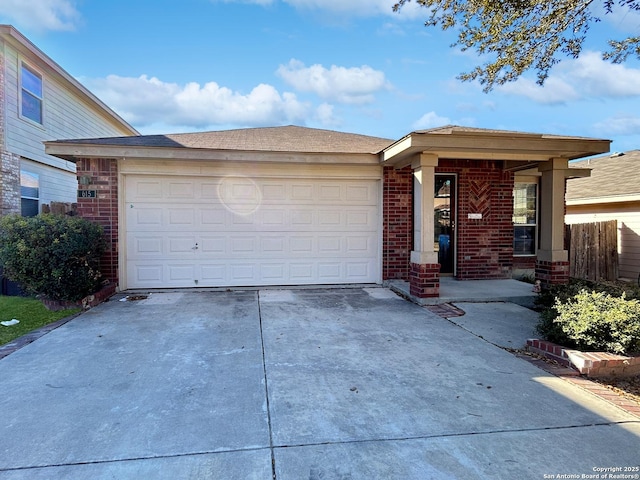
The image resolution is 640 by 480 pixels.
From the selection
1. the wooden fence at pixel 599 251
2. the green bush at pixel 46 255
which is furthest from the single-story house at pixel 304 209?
the wooden fence at pixel 599 251

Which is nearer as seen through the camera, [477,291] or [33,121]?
[477,291]

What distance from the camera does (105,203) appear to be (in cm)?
733

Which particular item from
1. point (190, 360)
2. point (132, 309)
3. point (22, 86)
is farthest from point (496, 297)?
point (22, 86)

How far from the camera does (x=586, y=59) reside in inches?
227

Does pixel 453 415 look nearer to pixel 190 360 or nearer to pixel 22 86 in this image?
pixel 190 360

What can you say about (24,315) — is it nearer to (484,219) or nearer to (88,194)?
(88,194)

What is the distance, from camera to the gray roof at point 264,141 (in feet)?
24.0

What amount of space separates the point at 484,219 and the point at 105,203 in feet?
26.4

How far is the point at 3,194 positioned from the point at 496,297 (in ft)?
35.3

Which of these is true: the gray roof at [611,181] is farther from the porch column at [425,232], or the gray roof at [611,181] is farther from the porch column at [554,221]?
the porch column at [425,232]

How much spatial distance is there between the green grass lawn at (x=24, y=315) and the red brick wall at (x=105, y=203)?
1301 mm

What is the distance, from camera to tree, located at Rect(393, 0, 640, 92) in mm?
5023

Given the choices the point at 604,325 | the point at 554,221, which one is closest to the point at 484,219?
the point at 554,221

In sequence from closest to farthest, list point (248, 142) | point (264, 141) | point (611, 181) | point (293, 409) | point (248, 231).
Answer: point (293, 409), point (248, 231), point (248, 142), point (264, 141), point (611, 181)
